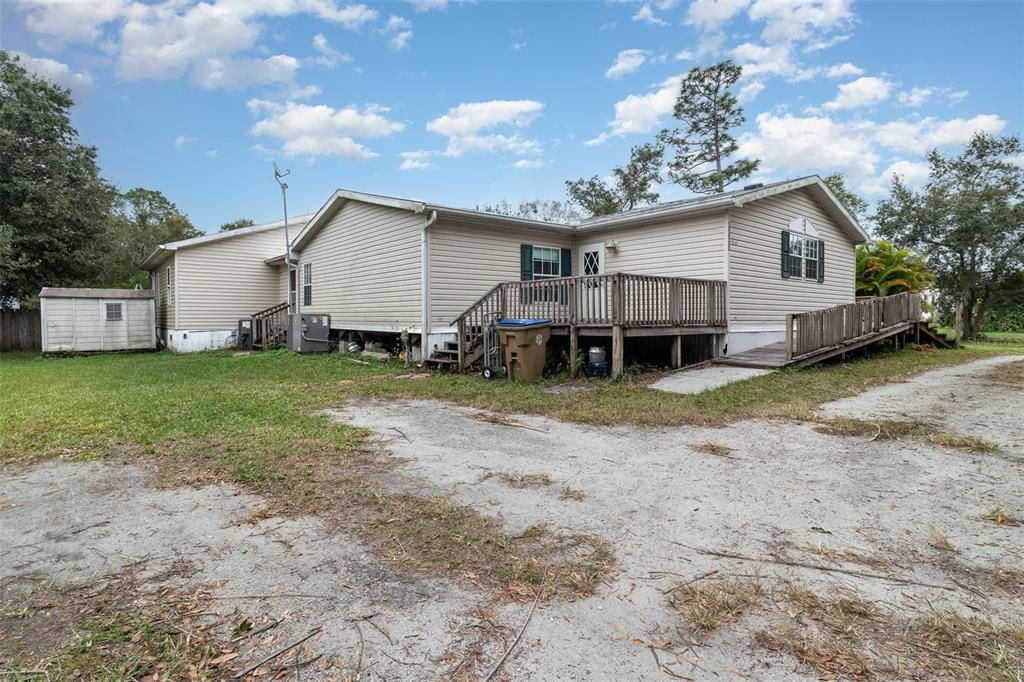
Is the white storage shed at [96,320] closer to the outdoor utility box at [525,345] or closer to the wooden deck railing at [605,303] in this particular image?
the wooden deck railing at [605,303]

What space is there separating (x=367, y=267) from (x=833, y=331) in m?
11.4

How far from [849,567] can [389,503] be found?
284 centimetres

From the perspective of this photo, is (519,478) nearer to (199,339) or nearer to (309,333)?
(309,333)

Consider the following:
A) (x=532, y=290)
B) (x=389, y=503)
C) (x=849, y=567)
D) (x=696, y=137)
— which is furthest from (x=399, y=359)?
(x=696, y=137)

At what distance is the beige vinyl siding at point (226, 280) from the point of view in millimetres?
17609

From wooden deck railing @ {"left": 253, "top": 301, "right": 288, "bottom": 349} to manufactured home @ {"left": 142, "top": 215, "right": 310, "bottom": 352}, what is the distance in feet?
6.49

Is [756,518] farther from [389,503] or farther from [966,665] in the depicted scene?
[389,503]

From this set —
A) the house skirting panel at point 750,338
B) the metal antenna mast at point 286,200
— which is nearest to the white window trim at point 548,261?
the house skirting panel at point 750,338

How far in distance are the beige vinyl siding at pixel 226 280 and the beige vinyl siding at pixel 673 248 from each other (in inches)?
496

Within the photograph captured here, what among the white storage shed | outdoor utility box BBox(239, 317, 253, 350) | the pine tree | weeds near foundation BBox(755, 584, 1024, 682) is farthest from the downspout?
the pine tree

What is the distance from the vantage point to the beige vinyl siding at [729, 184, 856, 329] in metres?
11.6

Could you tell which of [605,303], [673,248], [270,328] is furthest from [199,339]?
[673,248]

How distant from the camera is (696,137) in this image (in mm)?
26484

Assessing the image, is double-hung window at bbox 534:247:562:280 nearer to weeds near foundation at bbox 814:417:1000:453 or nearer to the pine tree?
weeds near foundation at bbox 814:417:1000:453
